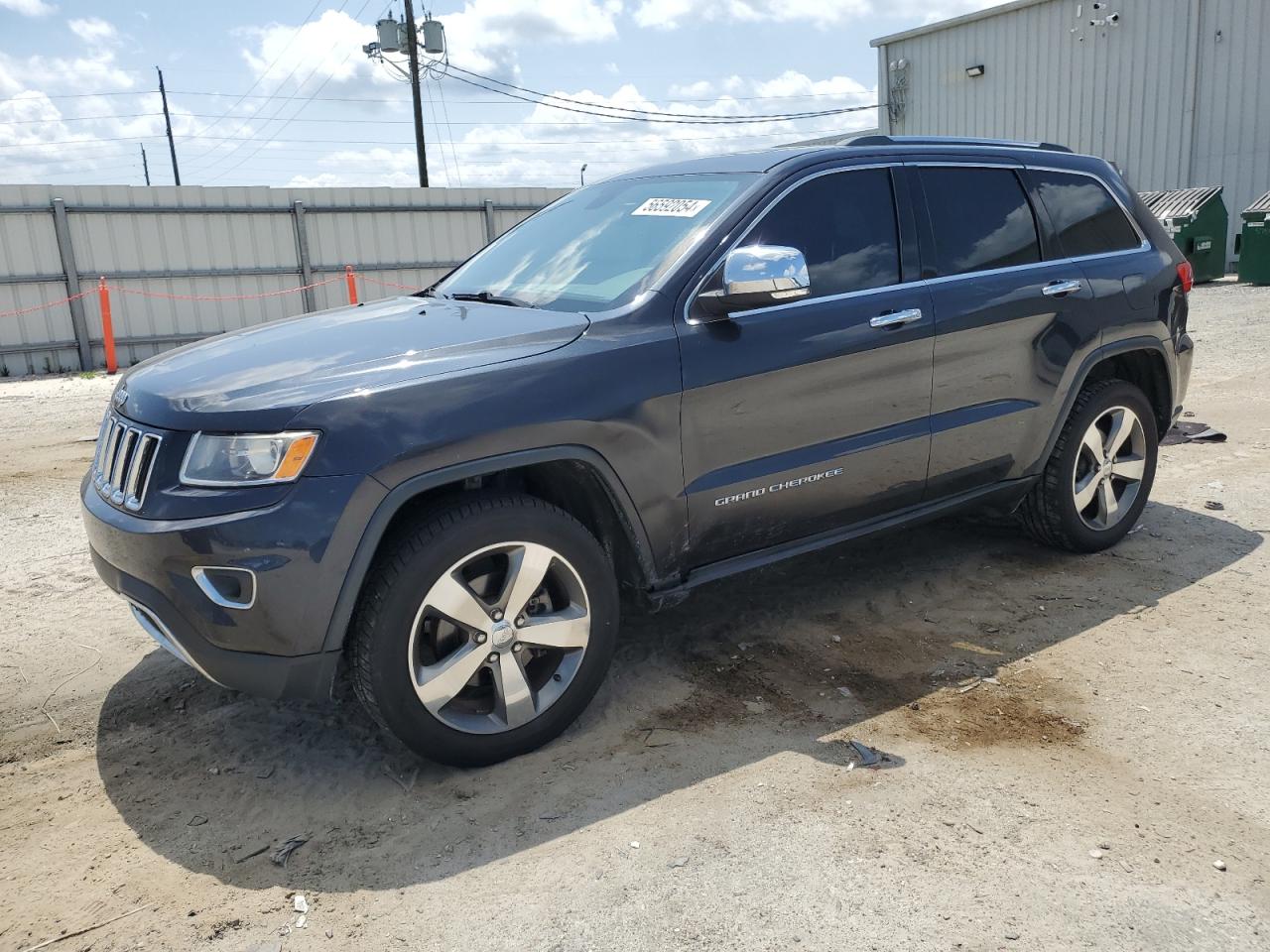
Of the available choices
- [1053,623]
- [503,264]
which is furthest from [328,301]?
[1053,623]

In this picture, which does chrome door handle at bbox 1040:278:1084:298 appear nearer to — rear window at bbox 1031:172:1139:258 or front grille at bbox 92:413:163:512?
rear window at bbox 1031:172:1139:258

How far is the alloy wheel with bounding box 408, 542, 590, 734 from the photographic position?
9.66ft

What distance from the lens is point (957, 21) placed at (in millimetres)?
23266

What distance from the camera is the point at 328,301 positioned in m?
17.9

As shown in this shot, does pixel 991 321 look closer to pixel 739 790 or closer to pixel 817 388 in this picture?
pixel 817 388

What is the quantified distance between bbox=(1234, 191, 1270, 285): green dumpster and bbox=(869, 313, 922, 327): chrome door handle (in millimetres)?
16202

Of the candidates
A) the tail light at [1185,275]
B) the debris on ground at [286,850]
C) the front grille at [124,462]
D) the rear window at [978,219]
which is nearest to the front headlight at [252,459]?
the front grille at [124,462]

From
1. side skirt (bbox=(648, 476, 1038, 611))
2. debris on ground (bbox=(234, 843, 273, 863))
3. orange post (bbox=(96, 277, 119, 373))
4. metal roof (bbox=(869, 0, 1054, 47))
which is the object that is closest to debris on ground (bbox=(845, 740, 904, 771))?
side skirt (bbox=(648, 476, 1038, 611))

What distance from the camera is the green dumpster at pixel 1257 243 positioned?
16828 mm

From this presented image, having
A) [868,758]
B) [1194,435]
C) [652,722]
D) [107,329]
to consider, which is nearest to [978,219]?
[868,758]

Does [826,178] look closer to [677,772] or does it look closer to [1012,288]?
[1012,288]

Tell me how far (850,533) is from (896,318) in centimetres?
82

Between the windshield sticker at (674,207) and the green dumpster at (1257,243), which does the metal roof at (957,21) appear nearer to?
the green dumpster at (1257,243)

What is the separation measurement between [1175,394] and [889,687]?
2492 mm
